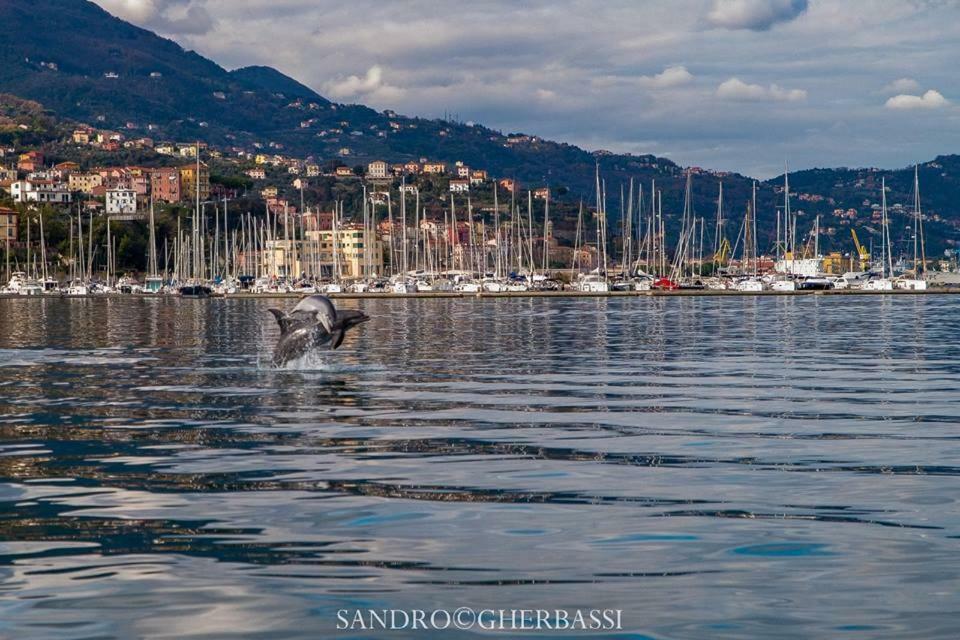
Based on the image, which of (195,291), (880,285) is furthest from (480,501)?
(195,291)

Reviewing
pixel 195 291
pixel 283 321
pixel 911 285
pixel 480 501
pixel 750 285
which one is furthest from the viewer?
pixel 195 291

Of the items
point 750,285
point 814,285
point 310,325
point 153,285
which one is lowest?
point 310,325

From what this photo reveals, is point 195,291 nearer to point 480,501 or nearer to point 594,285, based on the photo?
point 594,285

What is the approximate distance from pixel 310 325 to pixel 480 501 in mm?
16959

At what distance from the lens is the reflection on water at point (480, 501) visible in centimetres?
941

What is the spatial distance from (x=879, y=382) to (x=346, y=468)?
1554cm

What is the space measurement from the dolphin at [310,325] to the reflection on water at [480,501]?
1.08m

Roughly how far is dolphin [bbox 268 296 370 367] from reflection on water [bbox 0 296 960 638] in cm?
108

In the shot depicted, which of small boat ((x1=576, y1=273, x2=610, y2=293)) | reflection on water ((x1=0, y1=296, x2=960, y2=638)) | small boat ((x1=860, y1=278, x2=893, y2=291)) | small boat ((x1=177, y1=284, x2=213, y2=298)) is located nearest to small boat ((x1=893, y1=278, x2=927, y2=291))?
small boat ((x1=860, y1=278, x2=893, y2=291))

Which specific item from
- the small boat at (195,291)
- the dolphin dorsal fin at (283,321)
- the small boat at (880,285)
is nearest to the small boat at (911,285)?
the small boat at (880,285)

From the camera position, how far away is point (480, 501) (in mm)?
13234

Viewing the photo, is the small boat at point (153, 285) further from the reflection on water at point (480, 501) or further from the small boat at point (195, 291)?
the reflection on water at point (480, 501)

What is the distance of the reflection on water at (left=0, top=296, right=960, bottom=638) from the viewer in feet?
30.9

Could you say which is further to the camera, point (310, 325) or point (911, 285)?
point (911, 285)
